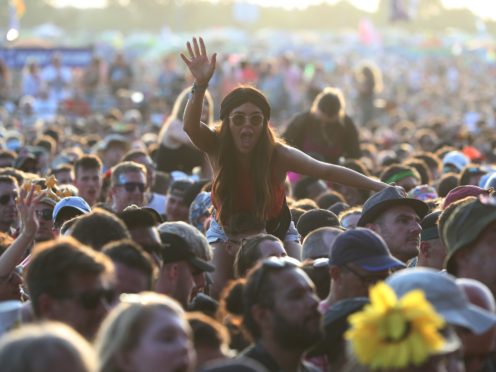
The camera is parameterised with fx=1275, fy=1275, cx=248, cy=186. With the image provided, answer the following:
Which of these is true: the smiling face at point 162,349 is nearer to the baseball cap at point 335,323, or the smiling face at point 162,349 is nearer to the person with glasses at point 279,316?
the person with glasses at point 279,316

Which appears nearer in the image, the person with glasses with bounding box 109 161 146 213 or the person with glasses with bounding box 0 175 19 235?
the person with glasses with bounding box 0 175 19 235

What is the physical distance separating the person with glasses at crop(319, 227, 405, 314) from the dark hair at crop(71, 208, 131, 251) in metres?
1.06

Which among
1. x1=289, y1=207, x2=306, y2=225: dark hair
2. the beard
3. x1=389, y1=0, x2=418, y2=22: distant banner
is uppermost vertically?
the beard

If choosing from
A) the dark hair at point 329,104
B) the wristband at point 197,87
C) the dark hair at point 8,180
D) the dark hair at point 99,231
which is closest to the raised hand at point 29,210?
the dark hair at point 99,231

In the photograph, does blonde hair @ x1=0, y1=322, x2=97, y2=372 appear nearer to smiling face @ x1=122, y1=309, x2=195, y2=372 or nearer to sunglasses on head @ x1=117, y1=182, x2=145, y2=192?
smiling face @ x1=122, y1=309, x2=195, y2=372

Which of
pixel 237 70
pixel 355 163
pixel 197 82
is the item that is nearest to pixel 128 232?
pixel 197 82

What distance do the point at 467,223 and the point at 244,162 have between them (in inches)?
92.8

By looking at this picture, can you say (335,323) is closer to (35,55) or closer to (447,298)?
(447,298)

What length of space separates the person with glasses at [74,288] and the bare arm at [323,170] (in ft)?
10.9

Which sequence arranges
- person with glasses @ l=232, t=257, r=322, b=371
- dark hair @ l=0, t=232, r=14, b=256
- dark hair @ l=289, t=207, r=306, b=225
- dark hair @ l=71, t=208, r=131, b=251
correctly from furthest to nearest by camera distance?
dark hair @ l=289, t=207, r=306, b=225, dark hair @ l=0, t=232, r=14, b=256, dark hair @ l=71, t=208, r=131, b=251, person with glasses @ l=232, t=257, r=322, b=371

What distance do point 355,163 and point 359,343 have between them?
789cm

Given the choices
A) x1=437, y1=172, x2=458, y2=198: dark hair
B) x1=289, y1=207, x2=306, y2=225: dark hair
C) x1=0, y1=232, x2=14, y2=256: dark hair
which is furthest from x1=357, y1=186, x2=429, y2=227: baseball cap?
x1=437, y1=172, x2=458, y2=198: dark hair

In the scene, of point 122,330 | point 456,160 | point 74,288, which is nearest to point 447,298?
point 122,330

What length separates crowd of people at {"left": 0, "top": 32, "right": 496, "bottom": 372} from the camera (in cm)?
459
